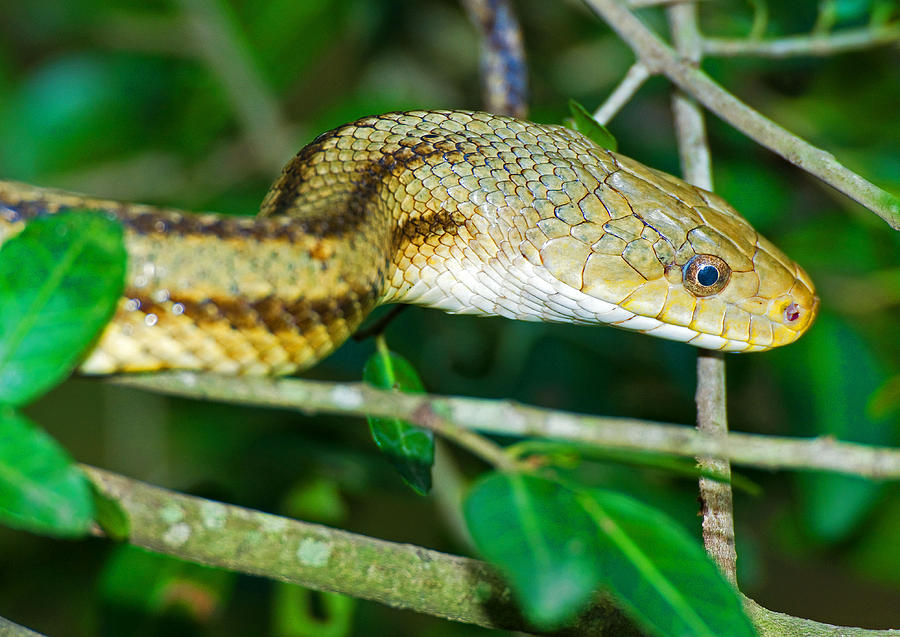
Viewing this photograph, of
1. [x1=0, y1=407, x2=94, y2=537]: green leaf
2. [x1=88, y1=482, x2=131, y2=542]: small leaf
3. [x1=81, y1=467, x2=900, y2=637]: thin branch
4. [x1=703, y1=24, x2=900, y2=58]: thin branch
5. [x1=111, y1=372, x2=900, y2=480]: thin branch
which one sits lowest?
[x1=81, y1=467, x2=900, y2=637]: thin branch

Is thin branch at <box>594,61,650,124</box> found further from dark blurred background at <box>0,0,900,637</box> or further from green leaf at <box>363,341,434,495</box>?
green leaf at <box>363,341,434,495</box>

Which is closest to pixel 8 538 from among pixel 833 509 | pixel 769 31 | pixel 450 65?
pixel 450 65

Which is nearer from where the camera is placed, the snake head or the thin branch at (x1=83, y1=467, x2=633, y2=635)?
the thin branch at (x1=83, y1=467, x2=633, y2=635)

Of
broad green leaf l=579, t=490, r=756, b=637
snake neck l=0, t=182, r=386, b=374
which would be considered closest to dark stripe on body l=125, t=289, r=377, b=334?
snake neck l=0, t=182, r=386, b=374

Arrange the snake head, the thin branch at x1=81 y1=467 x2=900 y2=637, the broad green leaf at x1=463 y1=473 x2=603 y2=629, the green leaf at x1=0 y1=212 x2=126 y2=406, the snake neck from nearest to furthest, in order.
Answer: the broad green leaf at x1=463 y1=473 x2=603 y2=629 < the green leaf at x1=0 y1=212 x2=126 y2=406 < the thin branch at x1=81 y1=467 x2=900 y2=637 < the snake neck < the snake head

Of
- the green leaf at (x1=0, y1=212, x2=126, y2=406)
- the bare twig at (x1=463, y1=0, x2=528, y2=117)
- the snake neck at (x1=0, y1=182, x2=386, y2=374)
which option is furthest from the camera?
the bare twig at (x1=463, y1=0, x2=528, y2=117)

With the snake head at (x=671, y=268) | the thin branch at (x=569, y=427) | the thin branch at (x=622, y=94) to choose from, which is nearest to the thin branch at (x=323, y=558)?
the thin branch at (x=569, y=427)

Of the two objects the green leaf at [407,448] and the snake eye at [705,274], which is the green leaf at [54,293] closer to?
the green leaf at [407,448]

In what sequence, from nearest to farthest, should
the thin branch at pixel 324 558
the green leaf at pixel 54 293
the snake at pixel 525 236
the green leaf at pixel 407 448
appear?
the green leaf at pixel 54 293, the green leaf at pixel 407 448, the thin branch at pixel 324 558, the snake at pixel 525 236

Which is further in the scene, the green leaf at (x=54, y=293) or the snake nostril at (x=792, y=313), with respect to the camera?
the snake nostril at (x=792, y=313)
